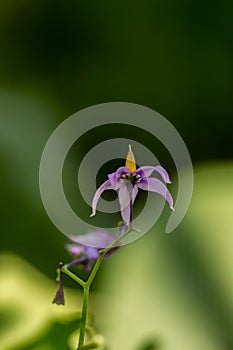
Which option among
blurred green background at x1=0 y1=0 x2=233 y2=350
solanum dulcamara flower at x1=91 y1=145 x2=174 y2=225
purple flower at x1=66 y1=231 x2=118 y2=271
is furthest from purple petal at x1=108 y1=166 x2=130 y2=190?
blurred green background at x1=0 y1=0 x2=233 y2=350

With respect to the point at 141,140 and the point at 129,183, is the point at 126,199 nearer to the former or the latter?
the point at 129,183

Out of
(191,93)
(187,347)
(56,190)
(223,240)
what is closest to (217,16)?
(191,93)

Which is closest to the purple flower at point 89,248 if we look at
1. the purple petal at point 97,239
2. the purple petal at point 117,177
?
the purple petal at point 97,239

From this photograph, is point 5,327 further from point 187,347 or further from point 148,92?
point 148,92

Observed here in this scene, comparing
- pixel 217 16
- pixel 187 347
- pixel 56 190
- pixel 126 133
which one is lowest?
pixel 187 347

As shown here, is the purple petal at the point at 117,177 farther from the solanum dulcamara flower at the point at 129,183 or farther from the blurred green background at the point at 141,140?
the blurred green background at the point at 141,140
